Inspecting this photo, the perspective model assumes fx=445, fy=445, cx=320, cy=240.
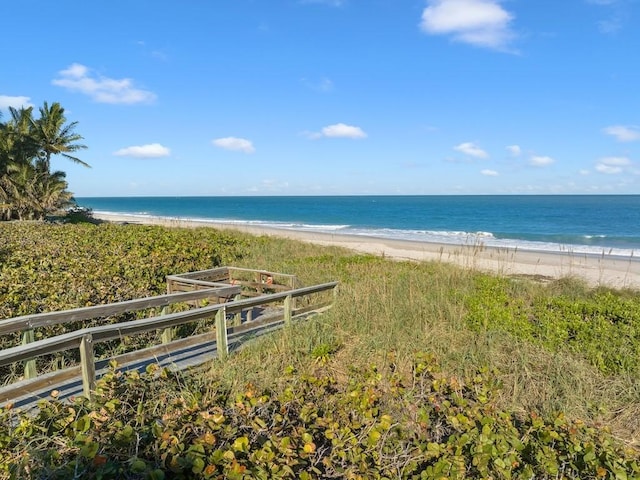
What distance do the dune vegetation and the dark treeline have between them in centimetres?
1948

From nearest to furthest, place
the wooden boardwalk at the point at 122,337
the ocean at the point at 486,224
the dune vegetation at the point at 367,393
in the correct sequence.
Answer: the dune vegetation at the point at 367,393 < the wooden boardwalk at the point at 122,337 < the ocean at the point at 486,224

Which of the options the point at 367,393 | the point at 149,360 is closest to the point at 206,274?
the point at 149,360

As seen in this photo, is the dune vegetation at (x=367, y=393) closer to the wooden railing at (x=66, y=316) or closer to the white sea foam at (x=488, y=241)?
the wooden railing at (x=66, y=316)

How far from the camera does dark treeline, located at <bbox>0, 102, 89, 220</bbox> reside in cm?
2580

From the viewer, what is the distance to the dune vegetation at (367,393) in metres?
2.36

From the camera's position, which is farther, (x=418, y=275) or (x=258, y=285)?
(x=418, y=275)

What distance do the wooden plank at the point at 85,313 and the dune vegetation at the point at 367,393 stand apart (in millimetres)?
851

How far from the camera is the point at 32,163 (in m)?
28.2

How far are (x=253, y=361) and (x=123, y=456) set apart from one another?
246 centimetres

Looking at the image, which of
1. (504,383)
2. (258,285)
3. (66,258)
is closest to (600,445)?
(504,383)

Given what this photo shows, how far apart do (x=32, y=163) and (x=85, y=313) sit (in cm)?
2889

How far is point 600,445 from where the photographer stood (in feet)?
9.96

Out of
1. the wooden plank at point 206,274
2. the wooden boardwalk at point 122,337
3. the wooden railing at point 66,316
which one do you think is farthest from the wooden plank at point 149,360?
the wooden plank at point 206,274

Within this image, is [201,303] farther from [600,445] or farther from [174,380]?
[600,445]
